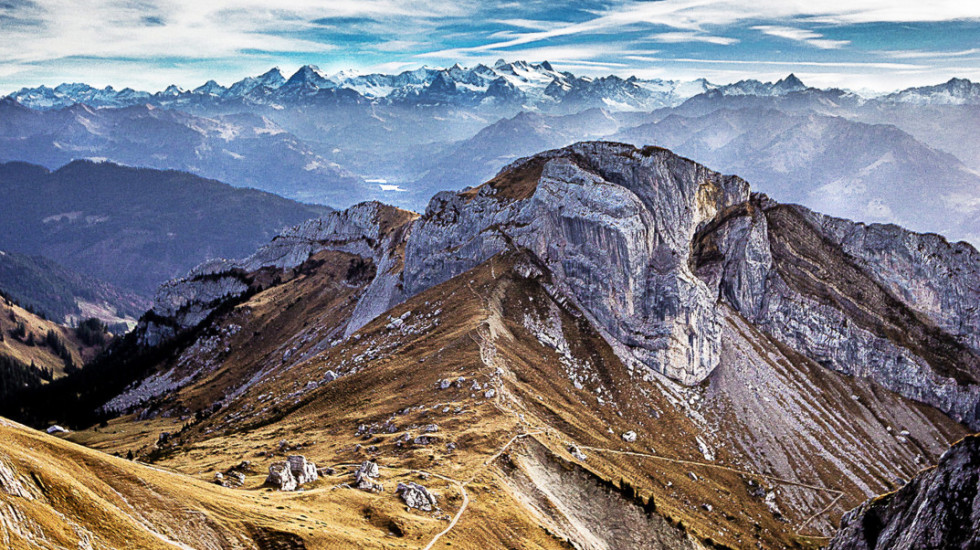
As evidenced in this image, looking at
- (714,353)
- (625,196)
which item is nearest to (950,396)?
(714,353)

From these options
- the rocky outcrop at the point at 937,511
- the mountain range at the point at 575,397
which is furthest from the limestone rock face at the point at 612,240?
the rocky outcrop at the point at 937,511

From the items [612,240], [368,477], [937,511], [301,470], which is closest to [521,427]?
[368,477]

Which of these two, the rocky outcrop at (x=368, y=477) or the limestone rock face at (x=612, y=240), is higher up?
the limestone rock face at (x=612, y=240)

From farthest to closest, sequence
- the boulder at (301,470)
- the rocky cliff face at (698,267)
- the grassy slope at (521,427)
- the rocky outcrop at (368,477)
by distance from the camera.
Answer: the rocky cliff face at (698,267)
the grassy slope at (521,427)
the boulder at (301,470)
the rocky outcrop at (368,477)

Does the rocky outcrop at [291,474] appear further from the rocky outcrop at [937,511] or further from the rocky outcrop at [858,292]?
the rocky outcrop at [858,292]

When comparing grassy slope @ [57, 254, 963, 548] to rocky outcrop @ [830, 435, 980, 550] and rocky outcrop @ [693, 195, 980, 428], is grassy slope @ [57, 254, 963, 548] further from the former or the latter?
rocky outcrop @ [830, 435, 980, 550]

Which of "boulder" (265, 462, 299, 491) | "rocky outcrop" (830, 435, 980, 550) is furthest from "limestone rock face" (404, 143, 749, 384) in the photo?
"rocky outcrop" (830, 435, 980, 550)

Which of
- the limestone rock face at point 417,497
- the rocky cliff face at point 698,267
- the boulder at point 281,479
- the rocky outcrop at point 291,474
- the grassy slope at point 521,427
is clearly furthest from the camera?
the rocky cliff face at point 698,267

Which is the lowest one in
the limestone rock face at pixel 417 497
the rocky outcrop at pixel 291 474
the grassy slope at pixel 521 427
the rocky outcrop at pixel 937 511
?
the grassy slope at pixel 521 427

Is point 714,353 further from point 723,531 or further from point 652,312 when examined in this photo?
point 723,531
